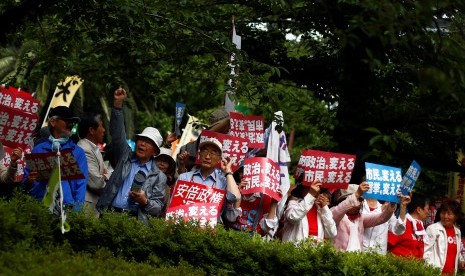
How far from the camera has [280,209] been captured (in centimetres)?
1111

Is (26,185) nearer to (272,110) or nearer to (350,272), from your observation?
(272,110)

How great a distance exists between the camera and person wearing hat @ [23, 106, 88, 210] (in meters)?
10.3

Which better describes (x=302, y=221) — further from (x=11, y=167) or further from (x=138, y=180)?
(x=11, y=167)

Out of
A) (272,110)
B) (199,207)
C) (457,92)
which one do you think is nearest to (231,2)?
(272,110)

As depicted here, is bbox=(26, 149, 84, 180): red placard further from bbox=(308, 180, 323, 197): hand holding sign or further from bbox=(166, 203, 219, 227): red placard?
bbox=(308, 180, 323, 197): hand holding sign

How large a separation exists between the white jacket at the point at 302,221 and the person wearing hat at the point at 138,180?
54.6 inches

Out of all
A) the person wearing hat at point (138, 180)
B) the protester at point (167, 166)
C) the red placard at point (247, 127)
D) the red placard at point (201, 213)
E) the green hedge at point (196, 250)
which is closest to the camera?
the green hedge at point (196, 250)

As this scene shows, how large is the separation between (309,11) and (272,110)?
2.35 metres

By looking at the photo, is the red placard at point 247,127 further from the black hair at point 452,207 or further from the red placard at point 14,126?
the black hair at point 452,207

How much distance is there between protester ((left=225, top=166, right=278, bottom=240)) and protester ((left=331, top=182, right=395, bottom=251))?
0.80 meters

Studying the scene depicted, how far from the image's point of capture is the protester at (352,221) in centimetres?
1130

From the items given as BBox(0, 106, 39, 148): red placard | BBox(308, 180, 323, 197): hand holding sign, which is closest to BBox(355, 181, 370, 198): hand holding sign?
BBox(308, 180, 323, 197): hand holding sign

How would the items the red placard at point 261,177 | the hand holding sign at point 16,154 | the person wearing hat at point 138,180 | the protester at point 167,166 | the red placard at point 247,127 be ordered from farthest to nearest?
the red placard at point 247,127 < the protester at point 167,166 < the red placard at point 261,177 < the person wearing hat at point 138,180 < the hand holding sign at point 16,154

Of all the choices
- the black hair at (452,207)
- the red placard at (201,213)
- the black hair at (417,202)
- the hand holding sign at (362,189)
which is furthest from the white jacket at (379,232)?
the red placard at (201,213)
